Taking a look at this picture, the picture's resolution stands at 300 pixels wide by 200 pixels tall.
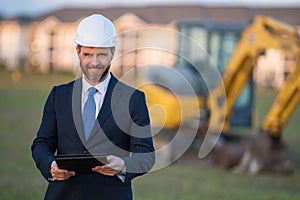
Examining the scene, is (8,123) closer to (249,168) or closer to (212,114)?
(212,114)

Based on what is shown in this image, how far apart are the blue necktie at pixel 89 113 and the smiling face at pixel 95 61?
0.07m

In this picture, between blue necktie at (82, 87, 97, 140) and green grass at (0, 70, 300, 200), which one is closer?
blue necktie at (82, 87, 97, 140)

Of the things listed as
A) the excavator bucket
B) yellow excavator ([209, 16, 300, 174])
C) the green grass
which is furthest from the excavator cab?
the excavator bucket

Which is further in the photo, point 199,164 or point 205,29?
point 205,29

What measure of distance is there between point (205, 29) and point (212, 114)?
256 centimetres

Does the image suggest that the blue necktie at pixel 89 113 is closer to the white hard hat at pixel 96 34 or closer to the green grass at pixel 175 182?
the white hard hat at pixel 96 34

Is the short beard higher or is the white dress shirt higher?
the short beard

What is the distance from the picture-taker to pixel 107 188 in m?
4.05

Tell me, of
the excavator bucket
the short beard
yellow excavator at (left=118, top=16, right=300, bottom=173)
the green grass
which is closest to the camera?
the short beard

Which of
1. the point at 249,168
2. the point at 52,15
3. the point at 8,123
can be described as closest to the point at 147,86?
the point at 249,168

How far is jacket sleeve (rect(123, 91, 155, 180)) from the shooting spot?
13.0ft

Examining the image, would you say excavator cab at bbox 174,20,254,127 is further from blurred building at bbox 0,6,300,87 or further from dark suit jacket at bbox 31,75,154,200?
blurred building at bbox 0,6,300,87

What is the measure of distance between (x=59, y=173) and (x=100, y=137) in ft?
0.90

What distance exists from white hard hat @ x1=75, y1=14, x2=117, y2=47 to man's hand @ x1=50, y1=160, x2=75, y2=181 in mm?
607
